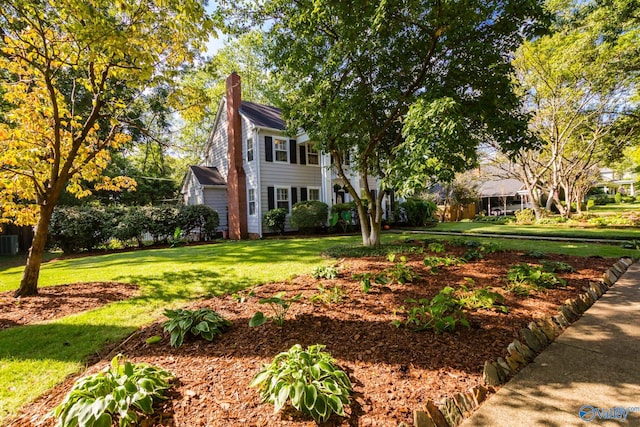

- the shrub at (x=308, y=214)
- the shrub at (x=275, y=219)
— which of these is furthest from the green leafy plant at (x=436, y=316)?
the shrub at (x=275, y=219)

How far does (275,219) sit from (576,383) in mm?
12522

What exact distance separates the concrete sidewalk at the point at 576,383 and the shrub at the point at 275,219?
1190 cm

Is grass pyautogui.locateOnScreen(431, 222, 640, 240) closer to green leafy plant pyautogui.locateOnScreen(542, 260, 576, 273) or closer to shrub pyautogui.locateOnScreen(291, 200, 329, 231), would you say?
shrub pyautogui.locateOnScreen(291, 200, 329, 231)

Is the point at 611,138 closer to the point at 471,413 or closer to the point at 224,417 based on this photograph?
the point at 471,413

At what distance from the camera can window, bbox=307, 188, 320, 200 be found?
15867 millimetres

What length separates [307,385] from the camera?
6.07 feet

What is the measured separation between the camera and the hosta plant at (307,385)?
5.83 feet

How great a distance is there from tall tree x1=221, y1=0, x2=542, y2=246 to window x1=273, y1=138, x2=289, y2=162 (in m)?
7.03

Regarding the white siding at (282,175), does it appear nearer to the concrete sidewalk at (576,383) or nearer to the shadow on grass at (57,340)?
the shadow on grass at (57,340)

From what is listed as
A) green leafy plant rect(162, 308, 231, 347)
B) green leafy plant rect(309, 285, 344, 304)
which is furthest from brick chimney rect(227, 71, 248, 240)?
green leafy plant rect(162, 308, 231, 347)

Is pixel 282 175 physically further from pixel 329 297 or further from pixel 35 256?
pixel 329 297

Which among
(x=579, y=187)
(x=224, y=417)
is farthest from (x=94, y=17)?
(x=579, y=187)

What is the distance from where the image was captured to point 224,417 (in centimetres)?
185

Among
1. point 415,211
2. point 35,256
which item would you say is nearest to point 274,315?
point 35,256
